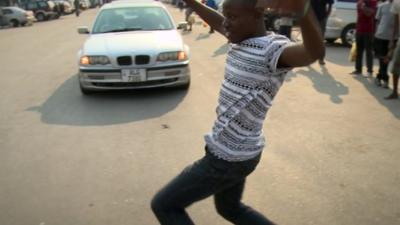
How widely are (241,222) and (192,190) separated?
0.45 meters

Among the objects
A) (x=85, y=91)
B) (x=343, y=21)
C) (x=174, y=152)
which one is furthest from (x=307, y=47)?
(x=343, y=21)

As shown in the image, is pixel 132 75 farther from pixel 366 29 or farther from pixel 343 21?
pixel 343 21

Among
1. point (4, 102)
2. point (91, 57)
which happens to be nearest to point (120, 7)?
point (91, 57)

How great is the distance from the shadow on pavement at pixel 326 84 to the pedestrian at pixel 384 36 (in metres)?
0.68

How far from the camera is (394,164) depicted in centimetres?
489

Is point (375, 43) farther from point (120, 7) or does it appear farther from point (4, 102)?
point (4, 102)

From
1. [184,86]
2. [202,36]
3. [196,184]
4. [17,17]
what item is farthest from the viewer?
[17,17]

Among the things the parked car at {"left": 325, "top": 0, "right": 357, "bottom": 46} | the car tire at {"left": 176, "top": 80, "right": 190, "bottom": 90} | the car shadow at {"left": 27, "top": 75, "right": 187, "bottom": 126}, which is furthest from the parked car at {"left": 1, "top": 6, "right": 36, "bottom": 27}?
the car tire at {"left": 176, "top": 80, "right": 190, "bottom": 90}

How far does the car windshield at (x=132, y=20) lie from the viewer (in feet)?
29.6

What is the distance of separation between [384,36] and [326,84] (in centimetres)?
128

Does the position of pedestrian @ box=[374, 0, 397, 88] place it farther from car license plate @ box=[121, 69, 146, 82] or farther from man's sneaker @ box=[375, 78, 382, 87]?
car license plate @ box=[121, 69, 146, 82]

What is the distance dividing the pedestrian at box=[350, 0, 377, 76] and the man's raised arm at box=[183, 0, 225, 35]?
7.12m

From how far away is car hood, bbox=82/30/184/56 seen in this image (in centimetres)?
784

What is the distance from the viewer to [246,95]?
→ 2.25 meters
